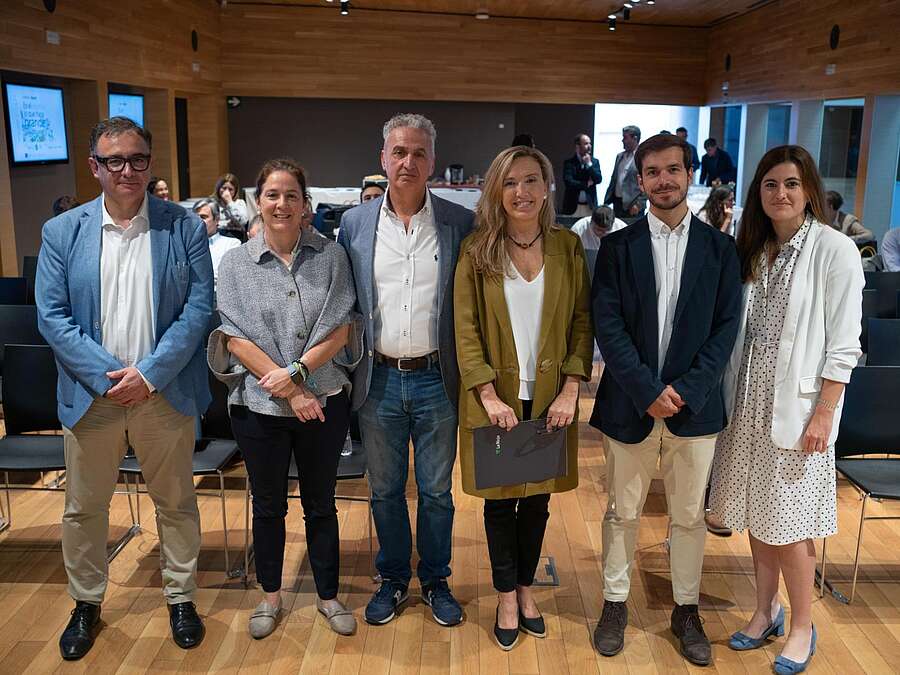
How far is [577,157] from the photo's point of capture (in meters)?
11.0

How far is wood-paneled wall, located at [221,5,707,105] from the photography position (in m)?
13.0

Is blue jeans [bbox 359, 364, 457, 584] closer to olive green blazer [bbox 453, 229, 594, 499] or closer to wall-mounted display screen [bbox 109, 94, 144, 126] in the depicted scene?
olive green blazer [bbox 453, 229, 594, 499]

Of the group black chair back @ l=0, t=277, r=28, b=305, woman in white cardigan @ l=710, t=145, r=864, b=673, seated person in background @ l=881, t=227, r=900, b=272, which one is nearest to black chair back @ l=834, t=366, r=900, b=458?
woman in white cardigan @ l=710, t=145, r=864, b=673

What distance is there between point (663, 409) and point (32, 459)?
2.60 metres

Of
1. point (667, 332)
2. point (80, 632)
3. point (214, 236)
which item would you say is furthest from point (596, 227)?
point (80, 632)

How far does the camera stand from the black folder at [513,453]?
118 inches

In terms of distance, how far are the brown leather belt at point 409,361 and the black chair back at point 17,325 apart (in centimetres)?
261

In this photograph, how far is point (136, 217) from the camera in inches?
119

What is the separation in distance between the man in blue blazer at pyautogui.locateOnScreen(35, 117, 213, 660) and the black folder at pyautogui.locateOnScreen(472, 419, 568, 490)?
1.09 m

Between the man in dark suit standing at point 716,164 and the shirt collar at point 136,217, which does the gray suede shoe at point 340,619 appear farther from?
the man in dark suit standing at point 716,164

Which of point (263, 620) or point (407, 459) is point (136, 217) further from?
point (263, 620)

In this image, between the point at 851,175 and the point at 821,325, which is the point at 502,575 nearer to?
the point at 821,325

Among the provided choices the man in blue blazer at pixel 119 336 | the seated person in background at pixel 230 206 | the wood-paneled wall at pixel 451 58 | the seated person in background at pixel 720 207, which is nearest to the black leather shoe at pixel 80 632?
the man in blue blazer at pixel 119 336

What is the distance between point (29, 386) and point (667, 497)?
2775mm
